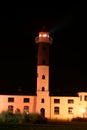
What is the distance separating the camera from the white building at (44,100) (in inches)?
2810

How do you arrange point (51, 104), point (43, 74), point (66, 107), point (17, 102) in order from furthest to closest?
point (17, 102), point (51, 104), point (66, 107), point (43, 74)

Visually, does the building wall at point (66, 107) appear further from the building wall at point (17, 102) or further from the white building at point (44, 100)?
the building wall at point (17, 102)

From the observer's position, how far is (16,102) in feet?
236

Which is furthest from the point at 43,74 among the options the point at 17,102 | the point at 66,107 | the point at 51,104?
the point at 66,107

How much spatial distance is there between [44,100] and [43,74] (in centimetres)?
351

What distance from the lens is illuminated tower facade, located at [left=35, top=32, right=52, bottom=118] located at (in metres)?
71.4

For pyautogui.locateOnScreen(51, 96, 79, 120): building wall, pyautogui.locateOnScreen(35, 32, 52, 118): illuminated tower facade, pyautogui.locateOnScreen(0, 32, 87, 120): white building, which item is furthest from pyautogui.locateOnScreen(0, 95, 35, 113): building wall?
pyautogui.locateOnScreen(51, 96, 79, 120): building wall

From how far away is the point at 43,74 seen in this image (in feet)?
235

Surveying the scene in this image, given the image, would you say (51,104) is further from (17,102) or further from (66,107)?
(17,102)

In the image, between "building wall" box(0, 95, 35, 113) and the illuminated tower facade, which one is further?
"building wall" box(0, 95, 35, 113)

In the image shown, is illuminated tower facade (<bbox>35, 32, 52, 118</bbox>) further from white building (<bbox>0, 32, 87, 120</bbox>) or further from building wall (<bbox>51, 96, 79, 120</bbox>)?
building wall (<bbox>51, 96, 79, 120</bbox>)

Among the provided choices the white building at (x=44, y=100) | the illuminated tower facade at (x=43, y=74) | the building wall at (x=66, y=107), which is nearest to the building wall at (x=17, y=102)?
the white building at (x=44, y=100)

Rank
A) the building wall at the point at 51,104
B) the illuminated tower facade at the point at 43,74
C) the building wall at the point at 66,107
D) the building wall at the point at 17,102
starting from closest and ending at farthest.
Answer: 1. the building wall at the point at 51,104
2. the building wall at the point at 66,107
3. the illuminated tower facade at the point at 43,74
4. the building wall at the point at 17,102

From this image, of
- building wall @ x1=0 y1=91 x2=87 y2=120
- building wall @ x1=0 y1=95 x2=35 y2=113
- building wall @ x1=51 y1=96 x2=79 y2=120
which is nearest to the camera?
building wall @ x1=0 y1=91 x2=87 y2=120
